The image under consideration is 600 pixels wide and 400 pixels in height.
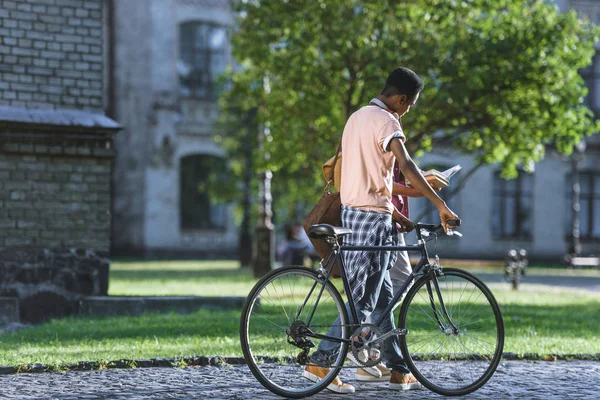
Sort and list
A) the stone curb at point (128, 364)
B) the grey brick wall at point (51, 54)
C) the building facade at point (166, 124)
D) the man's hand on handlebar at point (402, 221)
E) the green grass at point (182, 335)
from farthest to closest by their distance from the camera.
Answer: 1. the building facade at point (166, 124)
2. the grey brick wall at point (51, 54)
3. the green grass at point (182, 335)
4. the stone curb at point (128, 364)
5. the man's hand on handlebar at point (402, 221)

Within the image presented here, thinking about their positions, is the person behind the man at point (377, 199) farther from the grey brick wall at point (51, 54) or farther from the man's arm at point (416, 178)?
the grey brick wall at point (51, 54)

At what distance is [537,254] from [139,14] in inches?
652

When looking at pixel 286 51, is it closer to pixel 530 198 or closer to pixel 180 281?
pixel 180 281

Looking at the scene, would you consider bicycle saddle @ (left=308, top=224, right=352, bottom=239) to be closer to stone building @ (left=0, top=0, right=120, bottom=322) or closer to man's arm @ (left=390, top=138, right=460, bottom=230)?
Result: man's arm @ (left=390, top=138, right=460, bottom=230)

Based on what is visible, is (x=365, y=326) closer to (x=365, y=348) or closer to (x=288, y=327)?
(x=365, y=348)

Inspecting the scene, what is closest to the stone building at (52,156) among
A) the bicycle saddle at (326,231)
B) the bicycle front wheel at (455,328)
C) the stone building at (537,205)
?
the bicycle saddle at (326,231)

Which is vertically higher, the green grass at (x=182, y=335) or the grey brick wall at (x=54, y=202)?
the grey brick wall at (x=54, y=202)

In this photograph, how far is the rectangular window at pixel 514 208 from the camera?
1470 inches

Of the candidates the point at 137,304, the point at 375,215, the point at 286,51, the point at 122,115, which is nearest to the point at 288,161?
the point at 286,51

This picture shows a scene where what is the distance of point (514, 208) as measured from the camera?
123 ft

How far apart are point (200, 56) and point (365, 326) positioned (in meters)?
30.3

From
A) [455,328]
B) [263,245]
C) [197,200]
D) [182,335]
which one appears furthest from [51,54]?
[197,200]

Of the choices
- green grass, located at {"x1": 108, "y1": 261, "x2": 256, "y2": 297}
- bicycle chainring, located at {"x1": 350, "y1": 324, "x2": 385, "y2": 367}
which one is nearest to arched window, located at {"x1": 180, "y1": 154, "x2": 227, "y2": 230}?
green grass, located at {"x1": 108, "y1": 261, "x2": 256, "y2": 297}

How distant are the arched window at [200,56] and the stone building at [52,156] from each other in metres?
22.9
